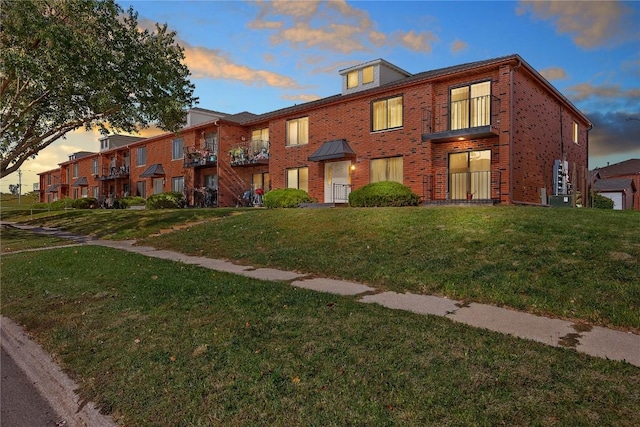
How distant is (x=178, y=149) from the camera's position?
111ft

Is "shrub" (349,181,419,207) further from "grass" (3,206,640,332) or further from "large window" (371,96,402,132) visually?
"large window" (371,96,402,132)

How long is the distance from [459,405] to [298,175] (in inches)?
857

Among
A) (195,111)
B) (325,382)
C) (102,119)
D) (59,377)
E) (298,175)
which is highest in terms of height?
(195,111)

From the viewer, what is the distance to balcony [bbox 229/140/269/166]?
26.4 meters

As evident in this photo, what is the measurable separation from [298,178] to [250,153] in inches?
205

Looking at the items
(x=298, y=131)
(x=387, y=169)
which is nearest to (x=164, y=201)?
(x=298, y=131)

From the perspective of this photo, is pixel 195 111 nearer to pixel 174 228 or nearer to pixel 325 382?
pixel 174 228

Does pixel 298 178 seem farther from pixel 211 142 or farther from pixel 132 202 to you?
pixel 132 202

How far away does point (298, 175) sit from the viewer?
24172 millimetres

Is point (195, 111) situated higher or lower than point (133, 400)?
higher

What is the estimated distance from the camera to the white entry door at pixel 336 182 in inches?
843

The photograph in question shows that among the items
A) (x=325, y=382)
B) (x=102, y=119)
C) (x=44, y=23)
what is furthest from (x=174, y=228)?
(x=325, y=382)

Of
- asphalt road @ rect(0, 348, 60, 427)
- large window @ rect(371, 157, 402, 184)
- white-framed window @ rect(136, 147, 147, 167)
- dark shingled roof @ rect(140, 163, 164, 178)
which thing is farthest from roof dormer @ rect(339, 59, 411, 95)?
white-framed window @ rect(136, 147, 147, 167)

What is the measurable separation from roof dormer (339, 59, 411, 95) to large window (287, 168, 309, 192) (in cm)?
527
